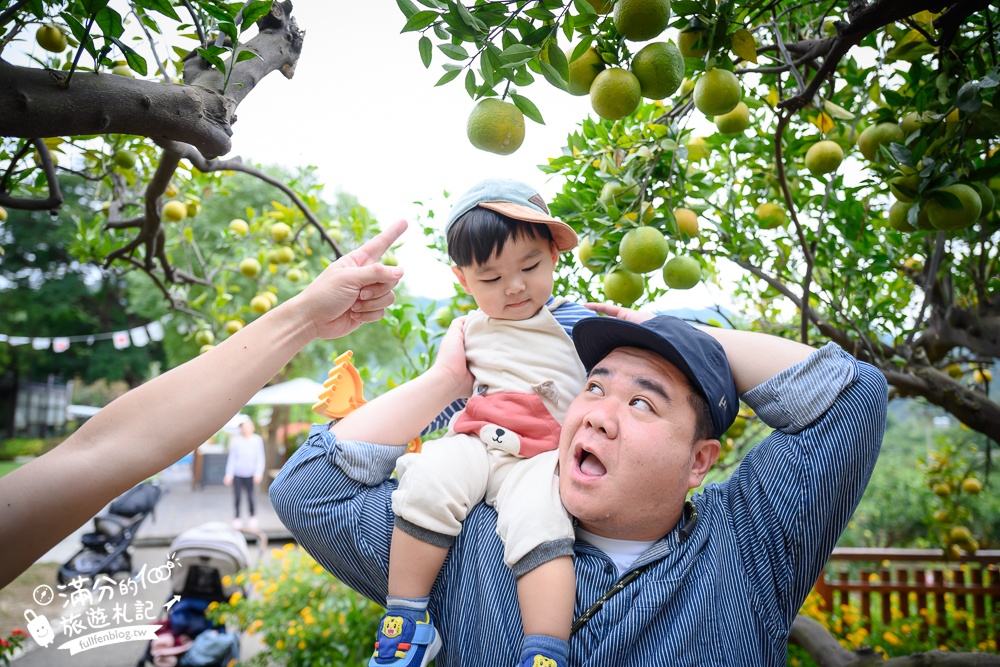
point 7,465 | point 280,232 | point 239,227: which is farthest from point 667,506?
point 7,465

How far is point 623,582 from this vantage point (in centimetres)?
120

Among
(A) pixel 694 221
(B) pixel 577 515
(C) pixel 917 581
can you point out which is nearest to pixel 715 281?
(A) pixel 694 221

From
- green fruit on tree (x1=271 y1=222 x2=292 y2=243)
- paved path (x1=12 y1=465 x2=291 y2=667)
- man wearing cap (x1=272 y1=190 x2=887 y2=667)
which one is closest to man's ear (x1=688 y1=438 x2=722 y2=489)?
man wearing cap (x1=272 y1=190 x2=887 y2=667)

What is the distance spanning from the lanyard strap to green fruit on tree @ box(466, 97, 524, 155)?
825 mm

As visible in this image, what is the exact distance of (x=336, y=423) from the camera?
4.78ft

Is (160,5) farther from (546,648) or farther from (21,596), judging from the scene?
(21,596)

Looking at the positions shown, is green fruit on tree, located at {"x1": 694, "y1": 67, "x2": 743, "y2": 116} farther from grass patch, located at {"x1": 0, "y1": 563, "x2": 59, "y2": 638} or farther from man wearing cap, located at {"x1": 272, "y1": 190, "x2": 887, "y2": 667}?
grass patch, located at {"x1": 0, "y1": 563, "x2": 59, "y2": 638}

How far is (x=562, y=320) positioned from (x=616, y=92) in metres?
0.52

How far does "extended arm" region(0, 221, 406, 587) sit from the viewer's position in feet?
2.86

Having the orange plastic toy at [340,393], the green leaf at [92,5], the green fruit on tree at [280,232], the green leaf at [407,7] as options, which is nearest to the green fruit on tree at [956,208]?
the green leaf at [407,7]

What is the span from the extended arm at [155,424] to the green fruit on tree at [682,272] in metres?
0.82

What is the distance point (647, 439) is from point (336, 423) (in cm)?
70

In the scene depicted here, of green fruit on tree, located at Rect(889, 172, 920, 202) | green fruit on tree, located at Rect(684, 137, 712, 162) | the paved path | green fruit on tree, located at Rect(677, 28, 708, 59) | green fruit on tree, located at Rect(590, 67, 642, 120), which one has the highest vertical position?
green fruit on tree, located at Rect(677, 28, 708, 59)

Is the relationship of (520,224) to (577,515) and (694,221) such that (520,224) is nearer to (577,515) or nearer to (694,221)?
(577,515)
